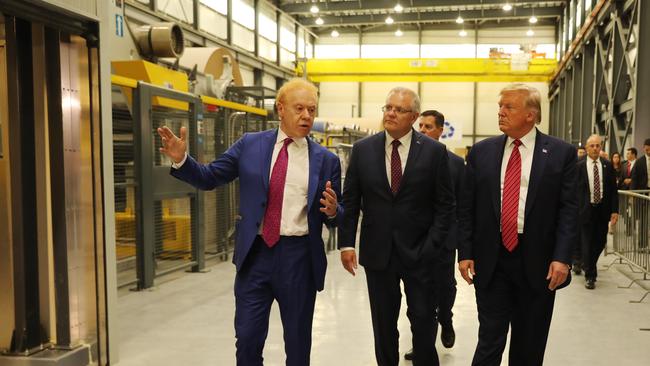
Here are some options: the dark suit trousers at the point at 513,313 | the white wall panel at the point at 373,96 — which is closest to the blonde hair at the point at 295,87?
the dark suit trousers at the point at 513,313

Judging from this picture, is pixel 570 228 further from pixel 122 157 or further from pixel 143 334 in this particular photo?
pixel 122 157

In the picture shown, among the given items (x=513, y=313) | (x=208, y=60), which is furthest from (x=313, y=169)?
(x=208, y=60)

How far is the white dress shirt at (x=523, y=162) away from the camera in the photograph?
268 centimetres

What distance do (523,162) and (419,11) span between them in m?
18.8

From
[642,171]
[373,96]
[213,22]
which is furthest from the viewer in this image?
[373,96]

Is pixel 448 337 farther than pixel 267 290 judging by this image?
Yes

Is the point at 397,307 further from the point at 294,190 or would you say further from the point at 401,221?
the point at 294,190

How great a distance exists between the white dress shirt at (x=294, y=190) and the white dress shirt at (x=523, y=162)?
3.20ft

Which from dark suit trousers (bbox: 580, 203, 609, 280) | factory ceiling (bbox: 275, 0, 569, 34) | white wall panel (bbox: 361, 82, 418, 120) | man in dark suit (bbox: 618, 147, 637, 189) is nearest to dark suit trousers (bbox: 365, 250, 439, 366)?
dark suit trousers (bbox: 580, 203, 609, 280)

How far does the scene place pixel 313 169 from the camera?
262 cm

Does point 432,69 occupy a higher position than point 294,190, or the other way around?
point 432,69

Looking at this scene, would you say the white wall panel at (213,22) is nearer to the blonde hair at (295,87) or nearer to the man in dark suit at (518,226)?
the blonde hair at (295,87)

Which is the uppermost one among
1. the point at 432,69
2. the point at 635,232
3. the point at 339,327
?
the point at 432,69

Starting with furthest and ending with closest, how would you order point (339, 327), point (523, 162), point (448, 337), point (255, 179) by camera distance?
point (339, 327), point (448, 337), point (523, 162), point (255, 179)
